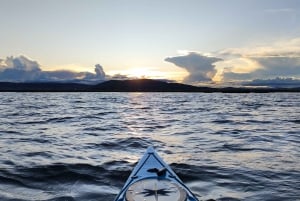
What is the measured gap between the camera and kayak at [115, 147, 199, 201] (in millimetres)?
6453

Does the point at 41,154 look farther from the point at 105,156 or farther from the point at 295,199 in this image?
the point at 295,199

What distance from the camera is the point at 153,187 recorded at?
6.89m

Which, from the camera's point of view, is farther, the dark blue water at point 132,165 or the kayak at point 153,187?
the dark blue water at point 132,165

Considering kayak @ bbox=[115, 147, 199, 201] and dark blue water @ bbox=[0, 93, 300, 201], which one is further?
dark blue water @ bbox=[0, 93, 300, 201]

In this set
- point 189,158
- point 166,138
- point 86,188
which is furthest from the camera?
point 166,138

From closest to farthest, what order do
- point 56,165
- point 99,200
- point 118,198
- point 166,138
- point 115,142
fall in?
point 118,198 → point 99,200 → point 56,165 → point 115,142 → point 166,138

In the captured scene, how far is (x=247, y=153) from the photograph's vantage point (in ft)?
45.7

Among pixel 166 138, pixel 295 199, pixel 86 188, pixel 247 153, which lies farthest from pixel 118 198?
pixel 166 138

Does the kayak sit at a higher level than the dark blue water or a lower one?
higher

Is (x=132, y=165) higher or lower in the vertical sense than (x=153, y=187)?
lower

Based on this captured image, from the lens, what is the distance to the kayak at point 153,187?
6453 millimetres

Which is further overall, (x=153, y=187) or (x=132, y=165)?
(x=132, y=165)

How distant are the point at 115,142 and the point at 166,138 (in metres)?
3.26

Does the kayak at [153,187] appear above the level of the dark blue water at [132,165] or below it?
above
